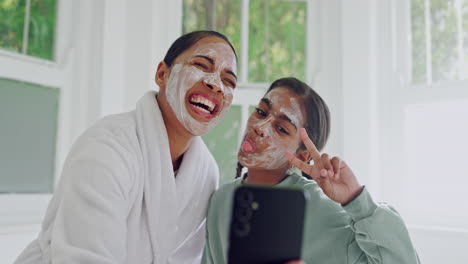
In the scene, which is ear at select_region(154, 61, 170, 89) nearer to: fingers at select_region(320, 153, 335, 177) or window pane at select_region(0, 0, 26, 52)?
fingers at select_region(320, 153, 335, 177)

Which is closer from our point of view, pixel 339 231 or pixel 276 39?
pixel 339 231

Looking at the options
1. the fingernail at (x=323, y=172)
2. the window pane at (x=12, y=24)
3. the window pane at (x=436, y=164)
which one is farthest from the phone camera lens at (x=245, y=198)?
the window pane at (x=436, y=164)

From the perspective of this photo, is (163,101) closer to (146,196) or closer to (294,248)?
(146,196)

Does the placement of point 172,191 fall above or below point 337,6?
below

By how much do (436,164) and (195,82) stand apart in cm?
111

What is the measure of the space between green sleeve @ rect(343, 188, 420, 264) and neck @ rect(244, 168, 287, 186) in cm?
26

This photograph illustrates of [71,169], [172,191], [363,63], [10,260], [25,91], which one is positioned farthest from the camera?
[363,63]

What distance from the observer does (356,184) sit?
86 centimetres

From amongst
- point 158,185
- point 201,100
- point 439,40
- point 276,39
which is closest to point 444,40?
point 439,40

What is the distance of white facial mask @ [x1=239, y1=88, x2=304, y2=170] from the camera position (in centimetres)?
104

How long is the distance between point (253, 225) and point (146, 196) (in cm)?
48

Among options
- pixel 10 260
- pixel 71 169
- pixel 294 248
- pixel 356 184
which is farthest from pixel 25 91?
pixel 294 248

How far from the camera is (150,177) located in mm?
951

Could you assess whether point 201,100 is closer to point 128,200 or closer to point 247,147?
point 247,147
